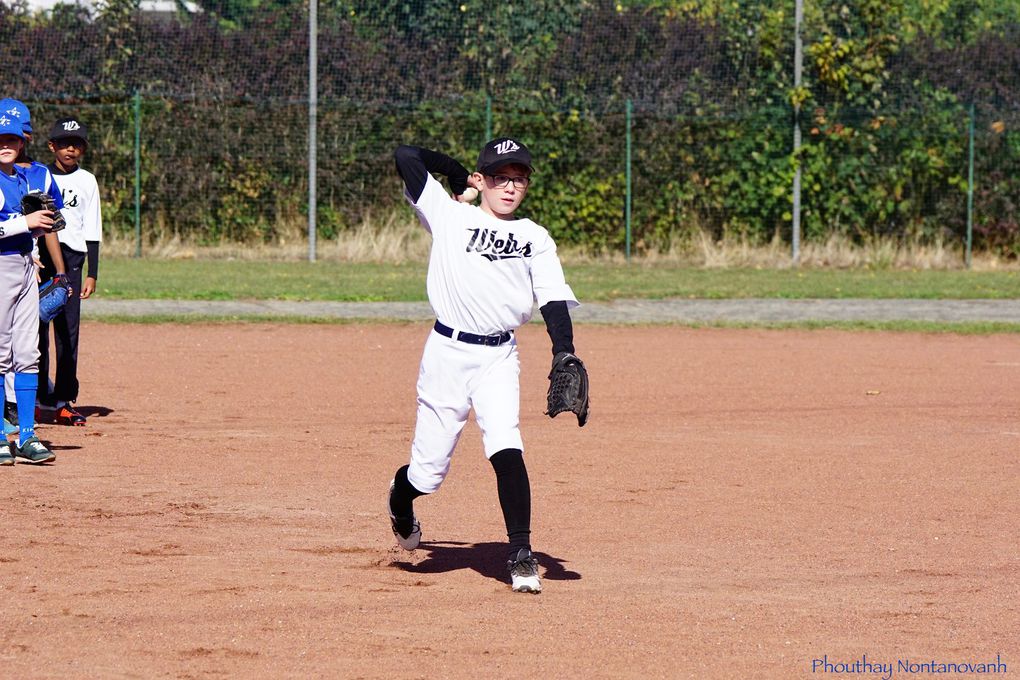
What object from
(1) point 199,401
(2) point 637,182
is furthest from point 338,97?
(1) point 199,401

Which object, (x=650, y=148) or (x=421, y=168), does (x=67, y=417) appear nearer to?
(x=421, y=168)

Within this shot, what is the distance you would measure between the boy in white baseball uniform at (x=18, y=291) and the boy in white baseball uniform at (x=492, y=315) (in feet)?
11.3

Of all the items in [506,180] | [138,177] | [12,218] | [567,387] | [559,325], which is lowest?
[567,387]

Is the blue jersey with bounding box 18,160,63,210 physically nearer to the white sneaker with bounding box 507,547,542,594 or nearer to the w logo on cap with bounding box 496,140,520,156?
the w logo on cap with bounding box 496,140,520,156

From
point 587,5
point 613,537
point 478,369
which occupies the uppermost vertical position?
point 587,5

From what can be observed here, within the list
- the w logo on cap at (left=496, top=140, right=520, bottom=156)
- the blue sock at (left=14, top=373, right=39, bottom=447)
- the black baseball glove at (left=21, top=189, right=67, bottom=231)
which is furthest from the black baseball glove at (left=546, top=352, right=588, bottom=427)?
the blue sock at (left=14, top=373, right=39, bottom=447)

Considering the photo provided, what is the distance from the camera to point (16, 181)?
930cm

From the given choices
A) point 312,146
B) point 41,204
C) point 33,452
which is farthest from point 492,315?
point 312,146

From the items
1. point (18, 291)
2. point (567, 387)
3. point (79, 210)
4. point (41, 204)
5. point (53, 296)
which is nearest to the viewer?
point (567, 387)

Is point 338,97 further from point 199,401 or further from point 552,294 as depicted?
point 552,294

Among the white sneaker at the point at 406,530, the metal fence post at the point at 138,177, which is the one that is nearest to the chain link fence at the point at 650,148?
the metal fence post at the point at 138,177

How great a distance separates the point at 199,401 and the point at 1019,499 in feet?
20.7

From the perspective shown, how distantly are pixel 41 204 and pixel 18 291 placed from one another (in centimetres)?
58

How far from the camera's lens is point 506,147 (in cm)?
657
